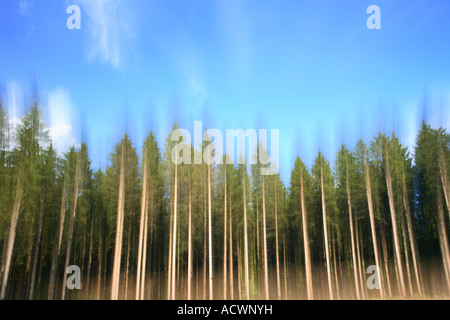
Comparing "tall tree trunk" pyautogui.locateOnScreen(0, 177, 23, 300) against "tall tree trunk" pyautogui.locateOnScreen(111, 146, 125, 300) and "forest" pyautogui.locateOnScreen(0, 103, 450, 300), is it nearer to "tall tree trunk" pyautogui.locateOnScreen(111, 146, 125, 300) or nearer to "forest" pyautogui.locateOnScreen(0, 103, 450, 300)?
"forest" pyautogui.locateOnScreen(0, 103, 450, 300)

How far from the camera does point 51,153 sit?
23.8 meters

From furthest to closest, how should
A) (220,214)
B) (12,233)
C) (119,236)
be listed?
(220,214) < (119,236) < (12,233)

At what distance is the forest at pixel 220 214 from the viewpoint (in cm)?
2041

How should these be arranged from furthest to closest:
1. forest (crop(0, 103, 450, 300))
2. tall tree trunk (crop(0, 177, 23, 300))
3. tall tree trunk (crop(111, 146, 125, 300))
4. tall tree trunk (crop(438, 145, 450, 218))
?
1. forest (crop(0, 103, 450, 300))
2. tall tree trunk (crop(438, 145, 450, 218))
3. tall tree trunk (crop(111, 146, 125, 300))
4. tall tree trunk (crop(0, 177, 23, 300))

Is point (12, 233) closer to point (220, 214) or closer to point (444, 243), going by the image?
point (220, 214)

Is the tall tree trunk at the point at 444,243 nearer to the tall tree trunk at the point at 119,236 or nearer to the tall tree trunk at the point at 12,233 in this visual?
the tall tree trunk at the point at 119,236

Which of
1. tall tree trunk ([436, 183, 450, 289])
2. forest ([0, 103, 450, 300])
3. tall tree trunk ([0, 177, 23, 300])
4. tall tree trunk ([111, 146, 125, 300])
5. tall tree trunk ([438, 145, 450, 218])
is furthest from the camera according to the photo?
forest ([0, 103, 450, 300])

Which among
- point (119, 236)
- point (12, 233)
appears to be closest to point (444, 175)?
point (119, 236)

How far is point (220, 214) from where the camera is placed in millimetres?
24859

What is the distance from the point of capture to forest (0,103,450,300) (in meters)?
20.4

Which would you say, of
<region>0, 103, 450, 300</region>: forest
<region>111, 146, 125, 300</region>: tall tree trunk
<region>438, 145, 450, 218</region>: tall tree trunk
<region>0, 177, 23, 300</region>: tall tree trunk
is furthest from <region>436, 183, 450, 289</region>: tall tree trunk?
<region>0, 177, 23, 300</region>: tall tree trunk

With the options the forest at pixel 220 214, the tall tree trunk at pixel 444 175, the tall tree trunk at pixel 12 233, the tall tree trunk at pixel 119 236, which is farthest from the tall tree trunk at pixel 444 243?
the tall tree trunk at pixel 12 233

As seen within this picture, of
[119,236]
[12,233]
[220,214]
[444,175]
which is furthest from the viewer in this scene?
[220,214]

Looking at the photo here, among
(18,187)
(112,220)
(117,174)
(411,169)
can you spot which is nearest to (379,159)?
(411,169)
